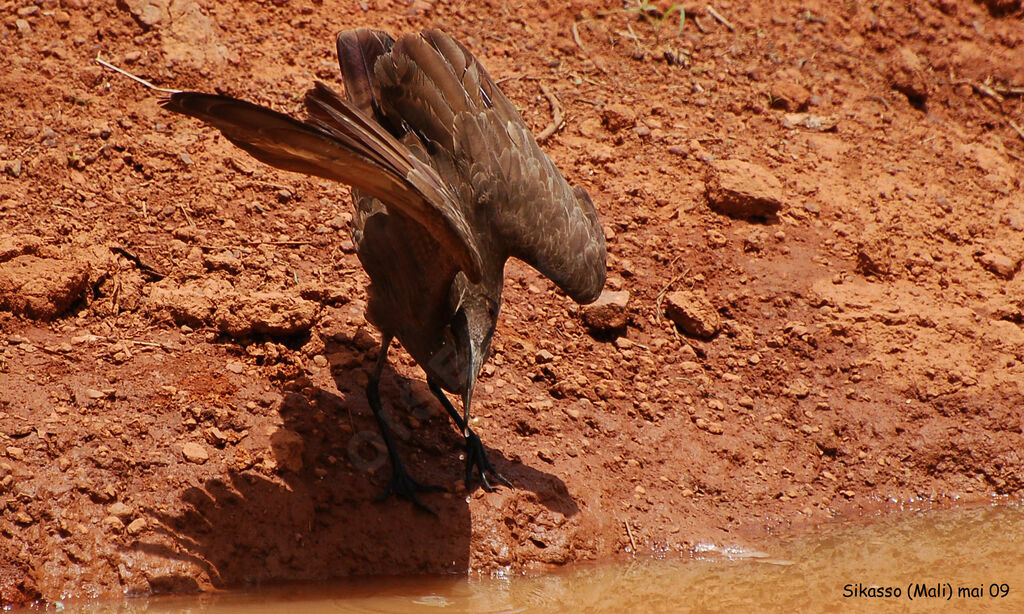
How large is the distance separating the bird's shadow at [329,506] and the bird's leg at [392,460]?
4 cm

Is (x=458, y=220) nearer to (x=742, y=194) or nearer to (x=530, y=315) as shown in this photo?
(x=530, y=315)

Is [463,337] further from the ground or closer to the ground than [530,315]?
closer to the ground

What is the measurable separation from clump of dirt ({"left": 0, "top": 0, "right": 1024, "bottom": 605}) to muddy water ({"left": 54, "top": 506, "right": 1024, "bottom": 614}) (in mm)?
136

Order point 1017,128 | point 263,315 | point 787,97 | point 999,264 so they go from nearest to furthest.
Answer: point 263,315, point 999,264, point 787,97, point 1017,128

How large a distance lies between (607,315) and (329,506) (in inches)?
79.7

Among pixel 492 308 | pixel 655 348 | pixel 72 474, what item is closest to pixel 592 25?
pixel 655 348

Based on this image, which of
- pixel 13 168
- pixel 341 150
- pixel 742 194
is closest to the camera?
pixel 341 150

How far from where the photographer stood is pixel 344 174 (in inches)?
143

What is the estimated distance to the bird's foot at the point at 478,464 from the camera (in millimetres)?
4676

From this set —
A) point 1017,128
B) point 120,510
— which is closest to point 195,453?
point 120,510

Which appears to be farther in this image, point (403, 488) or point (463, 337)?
point (403, 488)

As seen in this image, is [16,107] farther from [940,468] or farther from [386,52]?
[940,468]

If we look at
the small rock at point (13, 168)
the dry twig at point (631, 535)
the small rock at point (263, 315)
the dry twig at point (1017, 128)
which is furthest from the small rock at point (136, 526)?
the dry twig at point (1017, 128)

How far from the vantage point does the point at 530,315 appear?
5.66m
